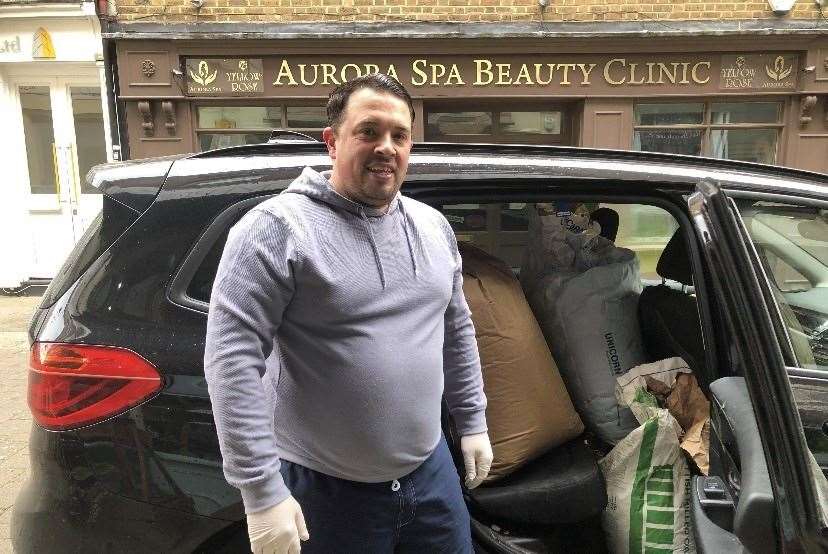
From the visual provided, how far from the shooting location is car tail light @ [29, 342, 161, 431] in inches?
61.9

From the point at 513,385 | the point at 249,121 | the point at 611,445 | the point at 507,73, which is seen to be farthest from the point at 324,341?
the point at 249,121

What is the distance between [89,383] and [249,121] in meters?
6.85

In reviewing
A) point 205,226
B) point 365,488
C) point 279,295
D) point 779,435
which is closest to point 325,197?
point 279,295

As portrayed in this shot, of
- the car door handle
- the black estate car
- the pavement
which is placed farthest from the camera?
the pavement

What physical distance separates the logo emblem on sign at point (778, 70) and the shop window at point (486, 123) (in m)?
2.51

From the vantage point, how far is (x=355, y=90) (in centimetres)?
141

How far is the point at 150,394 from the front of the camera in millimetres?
1572

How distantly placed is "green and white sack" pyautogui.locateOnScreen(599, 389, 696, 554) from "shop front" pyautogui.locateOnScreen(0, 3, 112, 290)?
7.31 meters

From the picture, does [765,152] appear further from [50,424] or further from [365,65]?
[50,424]

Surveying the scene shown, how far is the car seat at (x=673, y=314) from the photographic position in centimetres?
244

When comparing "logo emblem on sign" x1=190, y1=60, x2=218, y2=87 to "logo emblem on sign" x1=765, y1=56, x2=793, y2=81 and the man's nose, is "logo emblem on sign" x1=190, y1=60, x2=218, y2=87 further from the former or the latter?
the man's nose

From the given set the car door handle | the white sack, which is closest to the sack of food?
the white sack

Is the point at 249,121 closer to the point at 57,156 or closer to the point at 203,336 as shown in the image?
the point at 57,156

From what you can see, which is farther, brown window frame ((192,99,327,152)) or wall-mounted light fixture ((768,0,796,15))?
brown window frame ((192,99,327,152))
